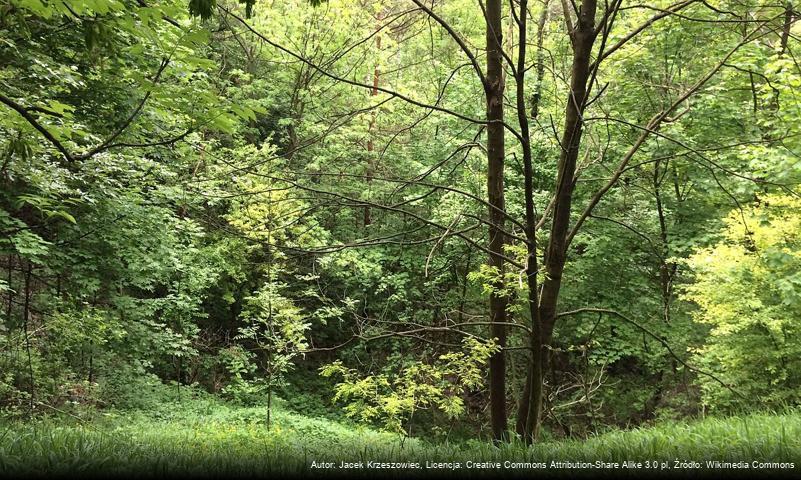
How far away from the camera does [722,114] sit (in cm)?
1137

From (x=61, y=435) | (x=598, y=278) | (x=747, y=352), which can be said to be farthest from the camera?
(x=598, y=278)

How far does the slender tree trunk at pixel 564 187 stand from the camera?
3645 mm

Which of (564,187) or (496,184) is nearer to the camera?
(564,187)

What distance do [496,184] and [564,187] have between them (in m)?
1.07

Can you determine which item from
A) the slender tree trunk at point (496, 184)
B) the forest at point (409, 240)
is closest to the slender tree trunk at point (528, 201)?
the forest at point (409, 240)

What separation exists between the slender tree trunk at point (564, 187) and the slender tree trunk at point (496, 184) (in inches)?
17.2

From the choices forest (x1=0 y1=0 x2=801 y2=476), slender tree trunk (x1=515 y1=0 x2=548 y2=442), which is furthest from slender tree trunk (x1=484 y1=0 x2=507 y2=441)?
slender tree trunk (x1=515 y1=0 x2=548 y2=442)

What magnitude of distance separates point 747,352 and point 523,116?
6.92 metres

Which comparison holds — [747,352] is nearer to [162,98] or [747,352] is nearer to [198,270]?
[162,98]

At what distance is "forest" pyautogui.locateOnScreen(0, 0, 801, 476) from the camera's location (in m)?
3.10

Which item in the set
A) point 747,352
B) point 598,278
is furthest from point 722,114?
point 747,352

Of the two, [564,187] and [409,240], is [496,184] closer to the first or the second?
[564,187]

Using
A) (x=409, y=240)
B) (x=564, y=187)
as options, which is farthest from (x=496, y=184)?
(x=409, y=240)

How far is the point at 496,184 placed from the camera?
4.87m
